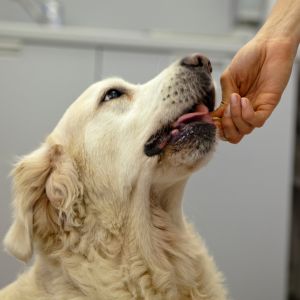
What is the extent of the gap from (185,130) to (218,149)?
767mm

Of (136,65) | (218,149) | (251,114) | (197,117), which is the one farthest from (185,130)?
(136,65)

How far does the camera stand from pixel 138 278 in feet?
3.14

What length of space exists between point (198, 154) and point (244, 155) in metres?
0.93

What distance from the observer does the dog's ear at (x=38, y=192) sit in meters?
0.97

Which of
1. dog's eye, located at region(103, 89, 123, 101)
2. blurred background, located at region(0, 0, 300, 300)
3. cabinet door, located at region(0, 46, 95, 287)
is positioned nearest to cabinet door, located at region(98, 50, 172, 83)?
blurred background, located at region(0, 0, 300, 300)

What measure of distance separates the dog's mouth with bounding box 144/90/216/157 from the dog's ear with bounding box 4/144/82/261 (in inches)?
7.7

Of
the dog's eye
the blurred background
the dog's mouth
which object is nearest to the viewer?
the dog's mouth

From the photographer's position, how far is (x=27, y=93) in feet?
5.74

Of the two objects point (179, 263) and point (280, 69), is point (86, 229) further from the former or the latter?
point (280, 69)

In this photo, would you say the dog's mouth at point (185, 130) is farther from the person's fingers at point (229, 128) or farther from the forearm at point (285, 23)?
the forearm at point (285, 23)

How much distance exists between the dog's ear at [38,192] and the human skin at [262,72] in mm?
366

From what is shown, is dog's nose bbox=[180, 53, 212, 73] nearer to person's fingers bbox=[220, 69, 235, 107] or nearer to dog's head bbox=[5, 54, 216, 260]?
dog's head bbox=[5, 54, 216, 260]

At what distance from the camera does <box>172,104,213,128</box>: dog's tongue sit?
0.97m

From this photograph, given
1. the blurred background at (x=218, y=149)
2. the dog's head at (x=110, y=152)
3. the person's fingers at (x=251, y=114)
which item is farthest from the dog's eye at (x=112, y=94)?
the blurred background at (x=218, y=149)
